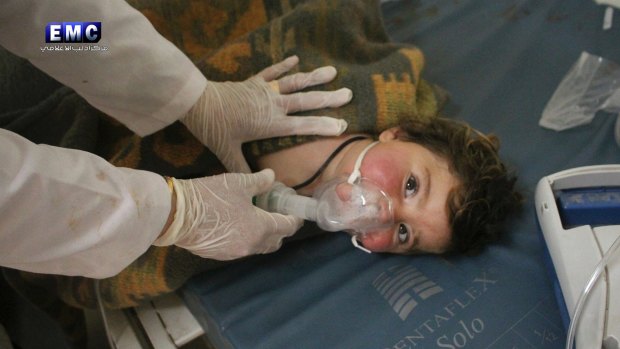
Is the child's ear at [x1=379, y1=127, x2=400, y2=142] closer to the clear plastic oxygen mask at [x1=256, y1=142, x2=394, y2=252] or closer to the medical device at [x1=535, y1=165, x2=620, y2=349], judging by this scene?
the clear plastic oxygen mask at [x1=256, y1=142, x2=394, y2=252]

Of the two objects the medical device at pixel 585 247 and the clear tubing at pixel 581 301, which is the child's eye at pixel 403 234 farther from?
the clear tubing at pixel 581 301

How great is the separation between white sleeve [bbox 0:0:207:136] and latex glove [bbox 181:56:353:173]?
0.21ft

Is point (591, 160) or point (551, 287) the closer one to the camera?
point (551, 287)

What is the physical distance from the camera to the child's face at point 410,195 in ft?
4.11

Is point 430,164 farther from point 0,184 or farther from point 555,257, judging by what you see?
point 0,184

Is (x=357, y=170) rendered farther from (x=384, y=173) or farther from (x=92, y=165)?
(x=92, y=165)

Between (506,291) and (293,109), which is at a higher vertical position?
(293,109)

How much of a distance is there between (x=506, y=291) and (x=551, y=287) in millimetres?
113

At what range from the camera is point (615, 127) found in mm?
1546

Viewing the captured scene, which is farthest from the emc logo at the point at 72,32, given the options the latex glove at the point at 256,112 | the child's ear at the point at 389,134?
the child's ear at the point at 389,134

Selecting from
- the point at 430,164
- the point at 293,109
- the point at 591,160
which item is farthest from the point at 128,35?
the point at 591,160

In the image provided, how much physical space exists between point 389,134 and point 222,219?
1.95 ft

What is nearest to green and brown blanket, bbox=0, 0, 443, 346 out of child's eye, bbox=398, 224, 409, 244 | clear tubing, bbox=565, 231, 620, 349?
child's eye, bbox=398, 224, 409, 244

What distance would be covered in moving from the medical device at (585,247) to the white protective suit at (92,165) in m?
0.83
